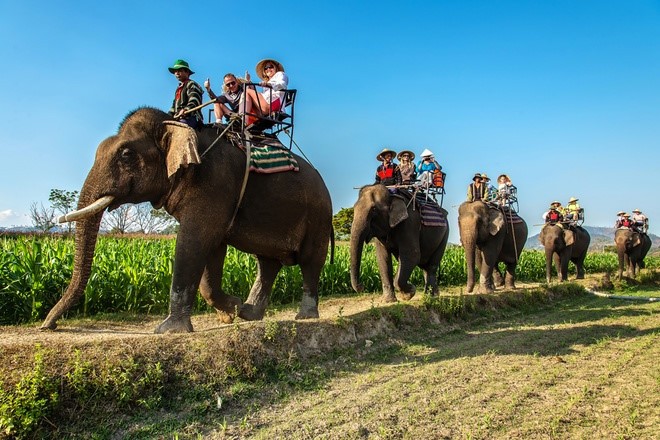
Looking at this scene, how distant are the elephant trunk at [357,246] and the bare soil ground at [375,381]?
1.81 metres

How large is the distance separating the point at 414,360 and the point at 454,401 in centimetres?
152

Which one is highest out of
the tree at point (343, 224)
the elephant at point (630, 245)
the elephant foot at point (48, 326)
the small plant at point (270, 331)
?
the tree at point (343, 224)

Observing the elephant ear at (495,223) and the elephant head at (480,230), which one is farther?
the elephant ear at (495,223)

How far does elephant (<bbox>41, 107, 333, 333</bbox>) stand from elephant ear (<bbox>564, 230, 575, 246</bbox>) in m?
15.4

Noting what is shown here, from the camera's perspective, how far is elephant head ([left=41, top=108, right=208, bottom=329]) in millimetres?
5320

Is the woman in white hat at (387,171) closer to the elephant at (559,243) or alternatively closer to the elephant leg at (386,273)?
the elephant leg at (386,273)

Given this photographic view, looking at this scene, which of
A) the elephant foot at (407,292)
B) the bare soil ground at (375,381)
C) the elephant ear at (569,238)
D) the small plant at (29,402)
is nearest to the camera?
the small plant at (29,402)

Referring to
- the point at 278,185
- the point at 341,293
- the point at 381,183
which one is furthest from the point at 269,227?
the point at 341,293

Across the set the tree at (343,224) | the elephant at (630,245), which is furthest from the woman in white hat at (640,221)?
the tree at (343,224)

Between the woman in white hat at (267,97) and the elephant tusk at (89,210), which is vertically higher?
the woman in white hat at (267,97)

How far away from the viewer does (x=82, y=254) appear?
17.6 feet

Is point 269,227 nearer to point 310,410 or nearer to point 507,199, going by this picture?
point 310,410

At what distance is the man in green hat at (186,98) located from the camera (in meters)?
5.99

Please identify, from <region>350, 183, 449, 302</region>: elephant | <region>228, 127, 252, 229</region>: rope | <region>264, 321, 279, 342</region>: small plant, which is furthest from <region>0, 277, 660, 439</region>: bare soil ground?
<region>350, 183, 449, 302</region>: elephant
